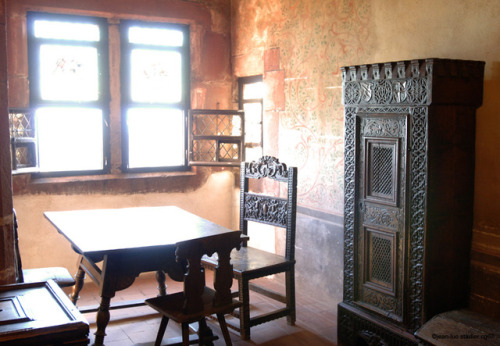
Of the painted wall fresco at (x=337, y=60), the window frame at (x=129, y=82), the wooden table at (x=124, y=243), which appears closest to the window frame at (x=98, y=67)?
the window frame at (x=129, y=82)

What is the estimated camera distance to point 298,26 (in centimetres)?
493

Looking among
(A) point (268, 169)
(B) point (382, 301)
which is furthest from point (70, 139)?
(B) point (382, 301)

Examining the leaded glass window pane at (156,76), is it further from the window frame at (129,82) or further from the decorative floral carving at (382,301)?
the decorative floral carving at (382,301)

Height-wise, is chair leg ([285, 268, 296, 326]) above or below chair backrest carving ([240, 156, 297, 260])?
below

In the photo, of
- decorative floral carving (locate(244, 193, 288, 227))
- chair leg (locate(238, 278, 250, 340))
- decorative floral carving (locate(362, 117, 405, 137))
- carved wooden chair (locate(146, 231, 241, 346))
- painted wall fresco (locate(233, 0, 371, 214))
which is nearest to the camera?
carved wooden chair (locate(146, 231, 241, 346))

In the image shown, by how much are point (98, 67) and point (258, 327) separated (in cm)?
296

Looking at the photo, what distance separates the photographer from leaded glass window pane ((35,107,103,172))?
519 centimetres

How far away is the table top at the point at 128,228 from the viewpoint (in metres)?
3.30

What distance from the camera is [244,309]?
3955 mm

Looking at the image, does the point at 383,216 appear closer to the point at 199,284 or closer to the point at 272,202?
the point at 272,202

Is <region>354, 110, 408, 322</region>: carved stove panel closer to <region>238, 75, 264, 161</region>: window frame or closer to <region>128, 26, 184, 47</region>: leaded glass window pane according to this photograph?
<region>238, 75, 264, 161</region>: window frame

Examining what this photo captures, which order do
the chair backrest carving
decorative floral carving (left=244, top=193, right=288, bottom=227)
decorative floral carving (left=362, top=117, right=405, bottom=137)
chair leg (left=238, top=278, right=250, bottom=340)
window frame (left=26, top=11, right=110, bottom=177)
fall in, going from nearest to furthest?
decorative floral carving (left=362, top=117, right=405, bottom=137), chair leg (left=238, top=278, right=250, bottom=340), the chair backrest carving, decorative floral carving (left=244, top=193, right=288, bottom=227), window frame (left=26, top=11, right=110, bottom=177)

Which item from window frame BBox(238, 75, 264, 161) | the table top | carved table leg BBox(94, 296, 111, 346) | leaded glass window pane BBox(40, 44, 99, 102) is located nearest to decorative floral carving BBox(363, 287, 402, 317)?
the table top

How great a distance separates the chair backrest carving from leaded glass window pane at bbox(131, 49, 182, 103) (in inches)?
61.5
